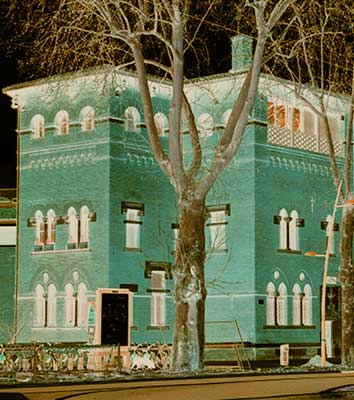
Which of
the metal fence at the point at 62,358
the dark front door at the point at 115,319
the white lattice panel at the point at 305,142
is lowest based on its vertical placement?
the metal fence at the point at 62,358

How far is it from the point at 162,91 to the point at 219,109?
240 cm

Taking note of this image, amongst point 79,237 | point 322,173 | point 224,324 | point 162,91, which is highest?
point 162,91

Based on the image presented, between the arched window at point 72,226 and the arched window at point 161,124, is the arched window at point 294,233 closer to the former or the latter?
the arched window at point 161,124

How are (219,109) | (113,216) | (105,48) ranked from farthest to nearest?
(219,109), (113,216), (105,48)

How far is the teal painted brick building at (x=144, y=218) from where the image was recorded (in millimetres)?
39531

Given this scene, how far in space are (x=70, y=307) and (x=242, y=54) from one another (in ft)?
38.5

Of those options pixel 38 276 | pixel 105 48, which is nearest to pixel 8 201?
pixel 38 276

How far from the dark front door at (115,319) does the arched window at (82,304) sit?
7379 mm

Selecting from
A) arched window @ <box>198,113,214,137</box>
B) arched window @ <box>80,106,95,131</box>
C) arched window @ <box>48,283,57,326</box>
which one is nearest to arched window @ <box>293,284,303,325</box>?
arched window @ <box>198,113,214,137</box>

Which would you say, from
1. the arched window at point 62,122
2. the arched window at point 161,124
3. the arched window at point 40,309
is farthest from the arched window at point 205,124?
the arched window at point 40,309

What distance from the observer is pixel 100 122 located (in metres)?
39.8

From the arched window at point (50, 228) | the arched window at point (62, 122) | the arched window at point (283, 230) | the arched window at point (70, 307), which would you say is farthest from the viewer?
the arched window at point (283, 230)

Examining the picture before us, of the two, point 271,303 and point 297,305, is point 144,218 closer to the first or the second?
point 271,303

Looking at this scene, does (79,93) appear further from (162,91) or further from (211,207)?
(211,207)
